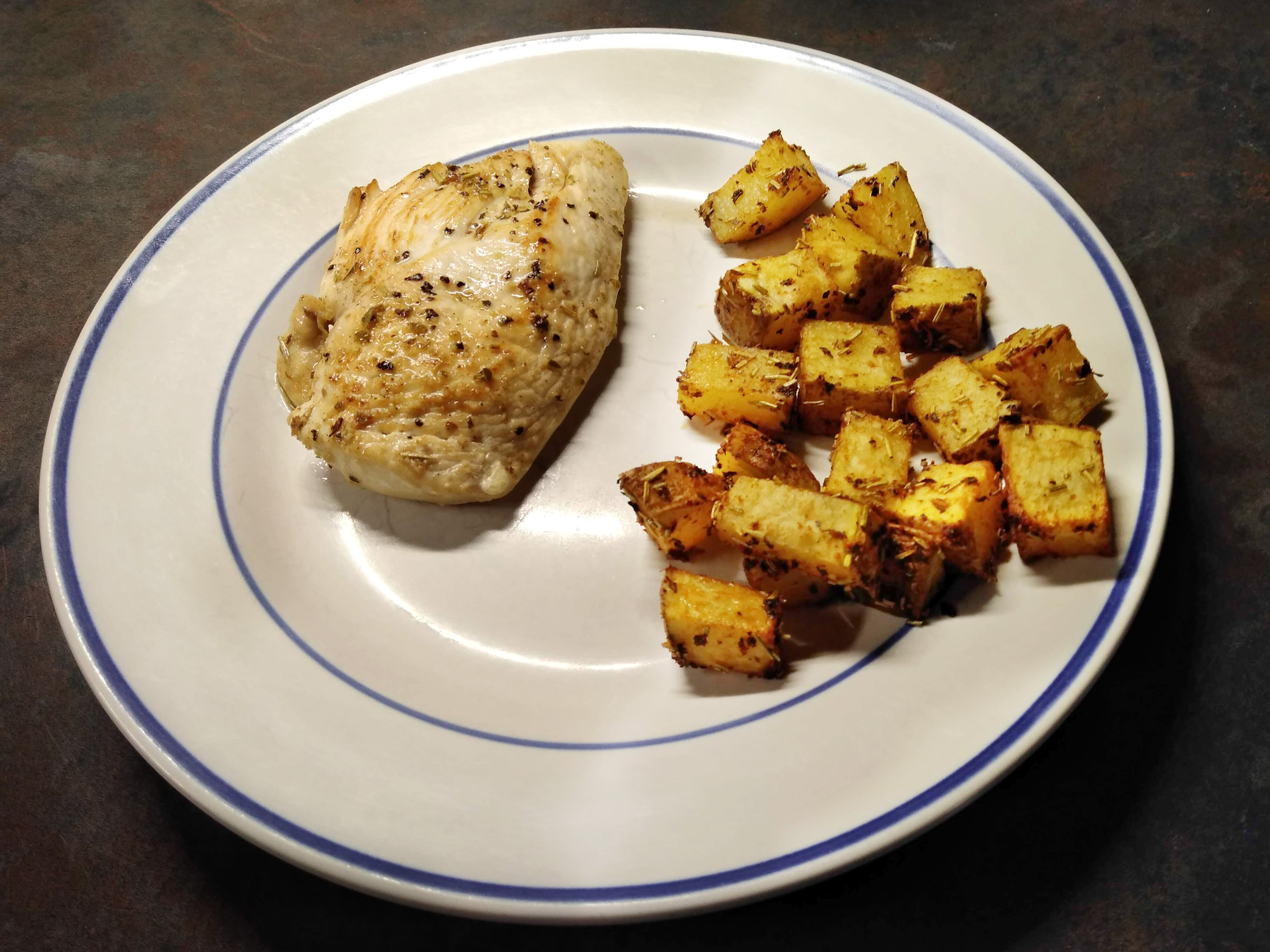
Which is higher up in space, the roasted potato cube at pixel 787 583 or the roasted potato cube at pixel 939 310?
the roasted potato cube at pixel 939 310

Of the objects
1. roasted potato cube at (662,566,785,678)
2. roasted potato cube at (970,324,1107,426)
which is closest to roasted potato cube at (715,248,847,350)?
roasted potato cube at (970,324,1107,426)

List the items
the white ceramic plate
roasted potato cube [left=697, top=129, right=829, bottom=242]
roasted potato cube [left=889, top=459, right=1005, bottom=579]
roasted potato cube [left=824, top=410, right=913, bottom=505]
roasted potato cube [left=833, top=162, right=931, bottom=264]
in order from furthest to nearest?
roasted potato cube [left=697, top=129, right=829, bottom=242] < roasted potato cube [left=833, top=162, right=931, bottom=264] < roasted potato cube [left=824, top=410, right=913, bottom=505] < roasted potato cube [left=889, top=459, right=1005, bottom=579] < the white ceramic plate

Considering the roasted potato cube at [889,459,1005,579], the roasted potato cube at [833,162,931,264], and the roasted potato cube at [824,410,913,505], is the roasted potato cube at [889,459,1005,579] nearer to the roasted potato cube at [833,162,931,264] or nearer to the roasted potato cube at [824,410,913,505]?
the roasted potato cube at [824,410,913,505]

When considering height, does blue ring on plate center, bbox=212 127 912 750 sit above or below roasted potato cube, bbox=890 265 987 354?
below

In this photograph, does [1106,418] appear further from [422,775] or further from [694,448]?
[422,775]

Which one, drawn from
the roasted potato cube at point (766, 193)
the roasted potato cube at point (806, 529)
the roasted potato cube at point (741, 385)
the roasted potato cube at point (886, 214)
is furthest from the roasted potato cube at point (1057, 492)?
the roasted potato cube at point (766, 193)

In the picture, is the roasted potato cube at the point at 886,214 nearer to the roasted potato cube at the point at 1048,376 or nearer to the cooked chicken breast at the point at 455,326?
the roasted potato cube at the point at 1048,376

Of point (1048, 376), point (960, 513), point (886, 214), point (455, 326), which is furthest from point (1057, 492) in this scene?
point (455, 326)
